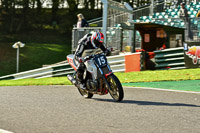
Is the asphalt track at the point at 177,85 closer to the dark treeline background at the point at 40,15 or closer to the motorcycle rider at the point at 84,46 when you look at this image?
the motorcycle rider at the point at 84,46

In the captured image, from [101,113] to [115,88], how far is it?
58.8 inches

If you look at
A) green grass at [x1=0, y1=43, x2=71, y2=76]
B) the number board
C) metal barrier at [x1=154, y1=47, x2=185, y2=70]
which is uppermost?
the number board

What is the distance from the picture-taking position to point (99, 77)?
A: 9.75 meters

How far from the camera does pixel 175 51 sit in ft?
58.9

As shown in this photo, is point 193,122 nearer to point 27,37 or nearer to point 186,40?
point 186,40

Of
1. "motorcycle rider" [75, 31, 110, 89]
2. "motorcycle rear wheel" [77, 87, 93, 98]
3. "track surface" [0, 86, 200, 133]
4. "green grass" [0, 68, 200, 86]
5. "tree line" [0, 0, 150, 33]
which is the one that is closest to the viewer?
"track surface" [0, 86, 200, 133]

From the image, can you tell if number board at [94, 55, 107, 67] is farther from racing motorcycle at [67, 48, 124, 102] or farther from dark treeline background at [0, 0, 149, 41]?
dark treeline background at [0, 0, 149, 41]

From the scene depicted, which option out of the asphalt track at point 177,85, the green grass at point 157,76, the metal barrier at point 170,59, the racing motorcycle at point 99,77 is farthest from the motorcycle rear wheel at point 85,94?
the metal barrier at point 170,59

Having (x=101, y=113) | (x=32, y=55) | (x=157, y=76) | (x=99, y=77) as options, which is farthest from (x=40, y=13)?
(x=101, y=113)

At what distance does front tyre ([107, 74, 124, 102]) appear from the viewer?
9.17 meters

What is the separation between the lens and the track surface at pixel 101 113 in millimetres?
6527

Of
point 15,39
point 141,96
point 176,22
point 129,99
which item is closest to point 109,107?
point 129,99

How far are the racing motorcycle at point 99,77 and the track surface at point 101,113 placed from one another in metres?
0.23

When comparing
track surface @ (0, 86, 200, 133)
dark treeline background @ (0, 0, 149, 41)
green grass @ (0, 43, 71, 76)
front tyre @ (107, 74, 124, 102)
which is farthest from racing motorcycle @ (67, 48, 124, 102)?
dark treeline background @ (0, 0, 149, 41)
